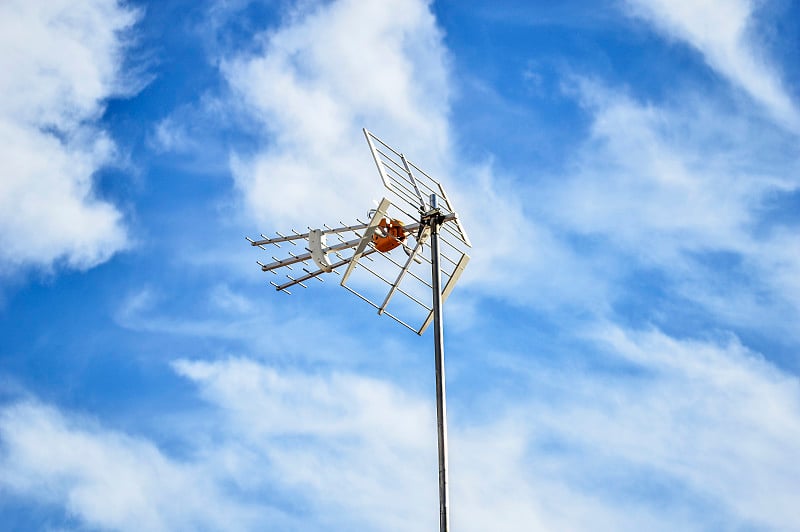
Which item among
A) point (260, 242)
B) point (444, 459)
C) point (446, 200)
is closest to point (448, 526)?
point (444, 459)

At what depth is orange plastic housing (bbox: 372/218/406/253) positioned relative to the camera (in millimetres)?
13992

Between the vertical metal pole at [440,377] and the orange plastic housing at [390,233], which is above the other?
the orange plastic housing at [390,233]

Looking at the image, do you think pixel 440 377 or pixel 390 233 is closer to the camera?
pixel 440 377

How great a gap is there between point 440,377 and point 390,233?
2940 millimetres

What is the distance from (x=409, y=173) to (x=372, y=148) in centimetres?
70

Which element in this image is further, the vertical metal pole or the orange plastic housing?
the orange plastic housing

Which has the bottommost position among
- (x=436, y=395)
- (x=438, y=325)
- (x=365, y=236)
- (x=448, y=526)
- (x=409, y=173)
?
(x=448, y=526)

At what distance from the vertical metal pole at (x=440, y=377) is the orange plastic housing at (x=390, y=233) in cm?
69

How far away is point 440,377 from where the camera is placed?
11945 millimetres

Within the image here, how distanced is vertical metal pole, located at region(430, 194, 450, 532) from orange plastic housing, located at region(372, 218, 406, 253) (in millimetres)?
687

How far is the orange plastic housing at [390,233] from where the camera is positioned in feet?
45.9

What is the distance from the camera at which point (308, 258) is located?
1554 cm

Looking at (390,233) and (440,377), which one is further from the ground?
(390,233)

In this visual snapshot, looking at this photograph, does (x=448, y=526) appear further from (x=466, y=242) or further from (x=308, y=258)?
(x=308, y=258)
